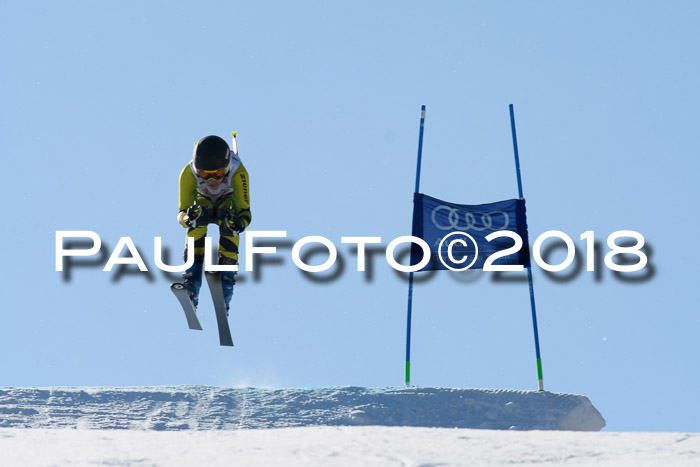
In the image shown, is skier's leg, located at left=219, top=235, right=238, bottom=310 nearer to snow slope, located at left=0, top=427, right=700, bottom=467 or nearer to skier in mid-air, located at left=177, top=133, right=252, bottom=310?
skier in mid-air, located at left=177, top=133, right=252, bottom=310

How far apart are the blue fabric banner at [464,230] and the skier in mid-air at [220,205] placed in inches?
253

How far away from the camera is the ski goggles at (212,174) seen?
9812 mm

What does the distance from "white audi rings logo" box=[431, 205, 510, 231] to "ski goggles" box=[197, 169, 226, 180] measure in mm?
7504

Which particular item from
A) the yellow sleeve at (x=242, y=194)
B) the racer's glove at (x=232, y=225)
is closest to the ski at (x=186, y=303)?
the racer's glove at (x=232, y=225)

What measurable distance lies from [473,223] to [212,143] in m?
8.05

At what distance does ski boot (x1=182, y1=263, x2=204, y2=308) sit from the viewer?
34.3 feet

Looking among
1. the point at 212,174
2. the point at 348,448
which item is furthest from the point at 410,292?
the point at 348,448

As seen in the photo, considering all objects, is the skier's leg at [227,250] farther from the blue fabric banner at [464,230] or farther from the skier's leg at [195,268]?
the blue fabric banner at [464,230]

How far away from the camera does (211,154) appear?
9719mm

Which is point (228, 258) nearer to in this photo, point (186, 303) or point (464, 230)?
point (186, 303)

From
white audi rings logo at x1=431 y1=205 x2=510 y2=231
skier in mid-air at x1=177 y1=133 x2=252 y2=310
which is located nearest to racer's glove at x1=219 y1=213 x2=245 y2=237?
skier in mid-air at x1=177 y1=133 x2=252 y2=310

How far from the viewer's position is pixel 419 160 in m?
17.2

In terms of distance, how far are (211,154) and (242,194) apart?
25.6 inches

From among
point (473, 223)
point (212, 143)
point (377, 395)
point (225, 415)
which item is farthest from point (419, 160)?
point (212, 143)
